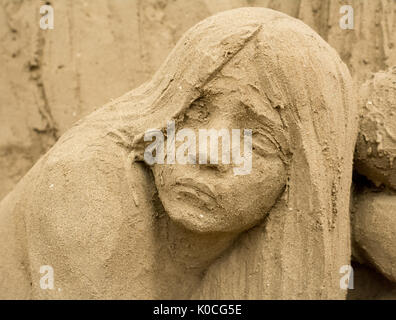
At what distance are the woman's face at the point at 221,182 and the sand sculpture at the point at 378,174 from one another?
0.29m

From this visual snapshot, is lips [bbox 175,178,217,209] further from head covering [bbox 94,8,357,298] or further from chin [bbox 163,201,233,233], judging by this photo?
head covering [bbox 94,8,357,298]

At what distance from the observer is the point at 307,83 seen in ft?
4.75

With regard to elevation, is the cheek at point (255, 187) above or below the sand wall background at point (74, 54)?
below

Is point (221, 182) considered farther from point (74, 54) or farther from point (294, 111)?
point (74, 54)

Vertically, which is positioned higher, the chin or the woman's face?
the woman's face

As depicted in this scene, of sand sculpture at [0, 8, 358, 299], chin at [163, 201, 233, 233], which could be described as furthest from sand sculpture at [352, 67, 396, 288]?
chin at [163, 201, 233, 233]

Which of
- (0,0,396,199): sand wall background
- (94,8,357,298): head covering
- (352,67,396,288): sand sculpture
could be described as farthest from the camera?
(0,0,396,199): sand wall background

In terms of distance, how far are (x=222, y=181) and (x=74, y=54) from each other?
122 cm

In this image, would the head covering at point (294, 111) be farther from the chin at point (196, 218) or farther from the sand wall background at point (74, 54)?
the sand wall background at point (74, 54)

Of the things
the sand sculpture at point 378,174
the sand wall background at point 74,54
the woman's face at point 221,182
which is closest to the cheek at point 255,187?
the woman's face at point 221,182

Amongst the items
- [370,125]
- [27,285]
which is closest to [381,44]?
[370,125]

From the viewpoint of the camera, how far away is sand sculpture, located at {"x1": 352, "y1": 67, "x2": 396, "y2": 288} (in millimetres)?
1629

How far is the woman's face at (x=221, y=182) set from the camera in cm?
147
